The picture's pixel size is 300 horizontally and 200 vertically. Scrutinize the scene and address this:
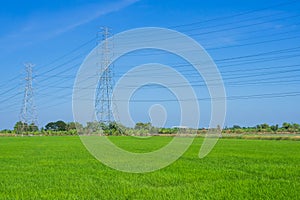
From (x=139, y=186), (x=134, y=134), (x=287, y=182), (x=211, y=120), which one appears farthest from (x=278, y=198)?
(x=134, y=134)

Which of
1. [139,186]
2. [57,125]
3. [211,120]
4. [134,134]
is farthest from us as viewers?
[57,125]

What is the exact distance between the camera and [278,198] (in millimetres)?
7066

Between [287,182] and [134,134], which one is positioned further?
[134,134]

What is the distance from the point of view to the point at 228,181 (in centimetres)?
937

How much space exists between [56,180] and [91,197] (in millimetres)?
2575

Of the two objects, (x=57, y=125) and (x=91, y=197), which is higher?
(x=57, y=125)

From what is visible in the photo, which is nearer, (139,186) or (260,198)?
(260,198)

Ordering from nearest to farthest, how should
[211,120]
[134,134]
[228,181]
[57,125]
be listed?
1. [228,181]
2. [211,120]
3. [134,134]
4. [57,125]

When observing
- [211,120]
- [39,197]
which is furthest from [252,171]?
[39,197]

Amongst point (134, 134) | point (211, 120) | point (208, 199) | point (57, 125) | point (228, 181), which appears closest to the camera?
point (208, 199)

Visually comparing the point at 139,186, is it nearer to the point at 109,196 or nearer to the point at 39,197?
the point at 109,196

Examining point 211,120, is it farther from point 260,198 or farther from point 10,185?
point 10,185

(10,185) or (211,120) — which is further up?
(211,120)

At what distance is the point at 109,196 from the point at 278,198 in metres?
3.05
